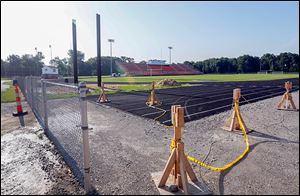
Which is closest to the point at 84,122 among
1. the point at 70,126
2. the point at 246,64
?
the point at 70,126

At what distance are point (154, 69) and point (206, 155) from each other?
3743 inches

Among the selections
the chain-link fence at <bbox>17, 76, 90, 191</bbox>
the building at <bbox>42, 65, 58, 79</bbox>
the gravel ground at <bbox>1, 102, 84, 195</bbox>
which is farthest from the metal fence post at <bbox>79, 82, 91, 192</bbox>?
the building at <bbox>42, 65, 58, 79</bbox>

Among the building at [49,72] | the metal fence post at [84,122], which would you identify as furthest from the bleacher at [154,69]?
the metal fence post at [84,122]

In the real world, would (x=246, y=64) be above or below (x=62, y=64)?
below

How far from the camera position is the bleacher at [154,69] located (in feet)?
291

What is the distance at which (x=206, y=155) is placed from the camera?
15.4 ft

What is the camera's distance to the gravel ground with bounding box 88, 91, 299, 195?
3324 millimetres

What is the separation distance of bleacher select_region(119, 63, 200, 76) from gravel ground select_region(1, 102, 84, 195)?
79121mm

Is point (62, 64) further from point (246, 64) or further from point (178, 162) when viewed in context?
point (178, 162)

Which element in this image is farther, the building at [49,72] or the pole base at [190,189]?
the building at [49,72]

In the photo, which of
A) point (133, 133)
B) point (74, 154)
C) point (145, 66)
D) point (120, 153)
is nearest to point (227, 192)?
point (120, 153)

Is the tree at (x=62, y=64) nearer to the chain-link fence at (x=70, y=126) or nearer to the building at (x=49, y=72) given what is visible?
the building at (x=49, y=72)

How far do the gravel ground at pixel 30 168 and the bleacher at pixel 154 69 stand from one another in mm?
79121

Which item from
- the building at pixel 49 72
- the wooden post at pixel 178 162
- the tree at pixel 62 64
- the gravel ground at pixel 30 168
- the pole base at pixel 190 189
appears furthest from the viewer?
the tree at pixel 62 64
